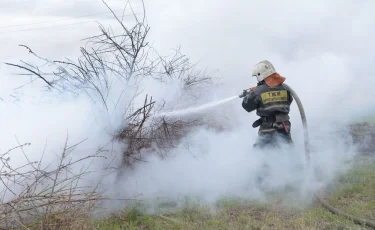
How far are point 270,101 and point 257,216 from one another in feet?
5.47

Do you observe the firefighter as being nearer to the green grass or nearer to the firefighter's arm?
the firefighter's arm

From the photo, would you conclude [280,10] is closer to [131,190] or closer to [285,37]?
[285,37]

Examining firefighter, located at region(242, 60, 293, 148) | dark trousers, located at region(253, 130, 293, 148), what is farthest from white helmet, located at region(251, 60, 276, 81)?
dark trousers, located at region(253, 130, 293, 148)

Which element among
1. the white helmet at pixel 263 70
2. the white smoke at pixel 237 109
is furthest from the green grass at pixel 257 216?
the white helmet at pixel 263 70

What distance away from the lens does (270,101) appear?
18.8 feet

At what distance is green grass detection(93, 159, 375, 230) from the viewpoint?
4.42 m

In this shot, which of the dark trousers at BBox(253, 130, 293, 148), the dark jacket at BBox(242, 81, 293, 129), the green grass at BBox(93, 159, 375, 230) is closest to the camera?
the green grass at BBox(93, 159, 375, 230)

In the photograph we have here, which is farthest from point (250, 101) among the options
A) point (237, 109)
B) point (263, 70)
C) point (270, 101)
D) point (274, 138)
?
point (237, 109)

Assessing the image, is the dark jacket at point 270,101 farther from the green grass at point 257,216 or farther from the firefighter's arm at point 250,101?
the green grass at point 257,216

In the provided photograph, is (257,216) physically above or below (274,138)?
below

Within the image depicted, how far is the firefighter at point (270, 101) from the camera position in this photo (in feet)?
18.8

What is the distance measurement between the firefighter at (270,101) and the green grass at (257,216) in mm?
995

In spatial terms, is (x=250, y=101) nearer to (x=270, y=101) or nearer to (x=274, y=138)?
(x=270, y=101)

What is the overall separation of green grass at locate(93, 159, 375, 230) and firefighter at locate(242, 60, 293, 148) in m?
0.99
